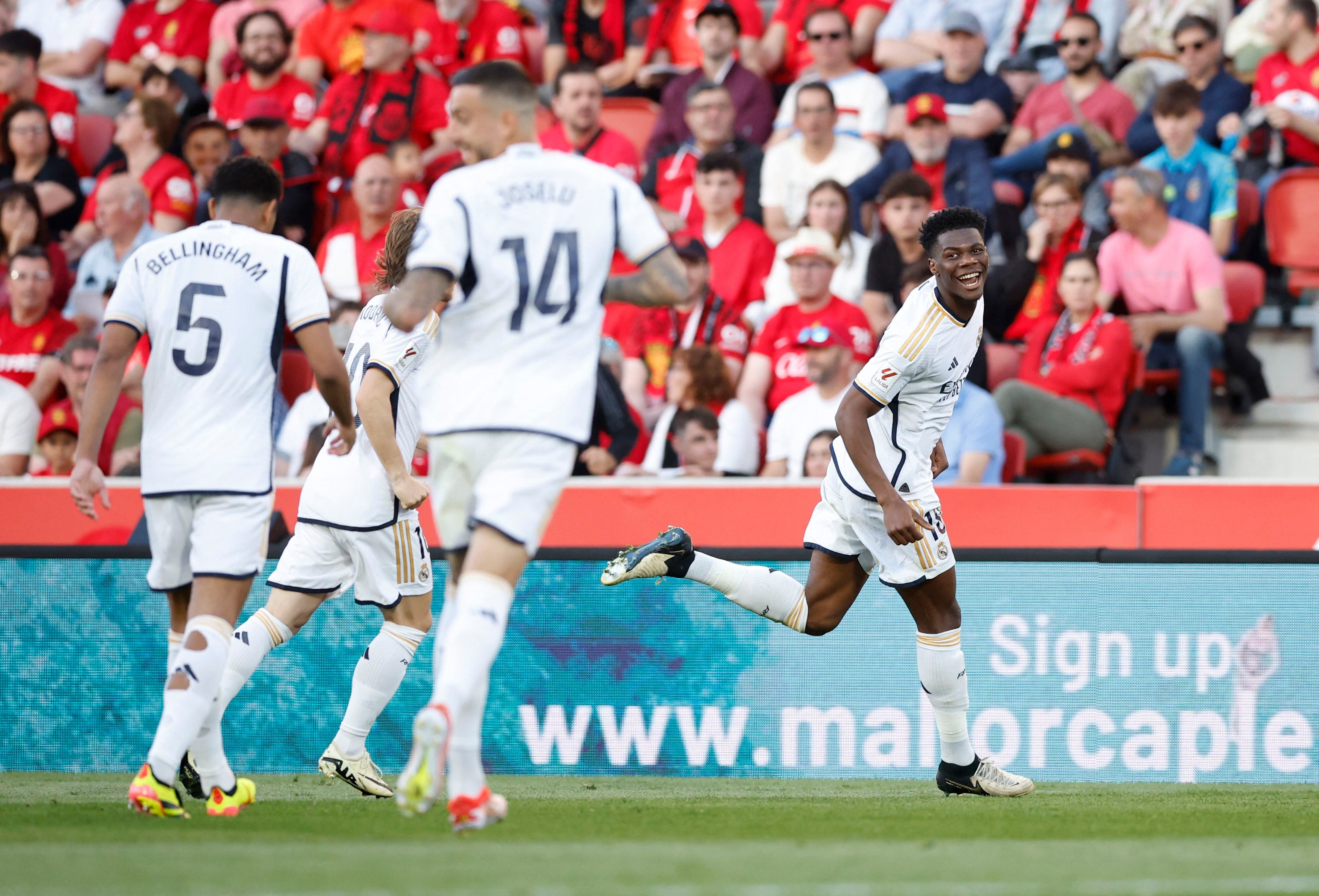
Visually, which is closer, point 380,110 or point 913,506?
point 913,506

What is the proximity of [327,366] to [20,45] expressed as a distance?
34.0ft

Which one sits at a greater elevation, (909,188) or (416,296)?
(909,188)

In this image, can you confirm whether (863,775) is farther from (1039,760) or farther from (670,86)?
(670,86)

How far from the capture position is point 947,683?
6469mm

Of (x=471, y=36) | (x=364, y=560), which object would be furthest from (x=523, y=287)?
(x=471, y=36)

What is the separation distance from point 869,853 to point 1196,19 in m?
8.70

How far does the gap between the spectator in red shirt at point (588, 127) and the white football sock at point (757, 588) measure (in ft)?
19.5

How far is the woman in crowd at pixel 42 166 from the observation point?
45.0 feet

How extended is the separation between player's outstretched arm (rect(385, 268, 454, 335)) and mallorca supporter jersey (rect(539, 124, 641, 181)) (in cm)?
786

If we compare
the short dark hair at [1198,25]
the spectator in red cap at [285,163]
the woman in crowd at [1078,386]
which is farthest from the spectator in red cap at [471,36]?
the woman in crowd at [1078,386]

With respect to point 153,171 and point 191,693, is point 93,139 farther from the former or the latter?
point 191,693

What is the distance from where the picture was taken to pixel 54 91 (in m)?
14.8

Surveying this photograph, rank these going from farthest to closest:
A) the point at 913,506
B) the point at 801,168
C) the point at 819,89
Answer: the point at 801,168 < the point at 819,89 < the point at 913,506

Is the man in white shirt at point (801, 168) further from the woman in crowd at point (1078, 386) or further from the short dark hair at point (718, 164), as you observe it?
the woman in crowd at point (1078, 386)
